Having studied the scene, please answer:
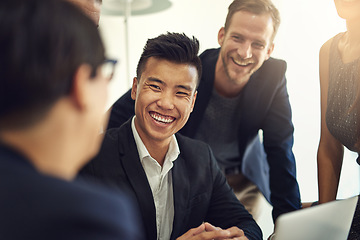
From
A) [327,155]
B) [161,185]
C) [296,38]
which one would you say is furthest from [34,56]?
[296,38]

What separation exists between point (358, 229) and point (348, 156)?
70.6 inches

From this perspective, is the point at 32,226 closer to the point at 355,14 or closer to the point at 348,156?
the point at 355,14

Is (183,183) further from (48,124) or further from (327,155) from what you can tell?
(48,124)

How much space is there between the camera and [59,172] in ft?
1.50

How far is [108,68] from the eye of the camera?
1.76ft

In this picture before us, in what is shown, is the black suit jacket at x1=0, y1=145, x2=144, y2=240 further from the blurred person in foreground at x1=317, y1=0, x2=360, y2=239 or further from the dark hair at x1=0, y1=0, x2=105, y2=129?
the blurred person in foreground at x1=317, y1=0, x2=360, y2=239

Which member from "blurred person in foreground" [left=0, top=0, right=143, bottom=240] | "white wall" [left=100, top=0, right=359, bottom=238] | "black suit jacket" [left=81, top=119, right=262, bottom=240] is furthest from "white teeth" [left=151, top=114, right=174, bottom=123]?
"white wall" [left=100, top=0, right=359, bottom=238]

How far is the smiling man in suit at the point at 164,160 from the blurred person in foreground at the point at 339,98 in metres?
0.47

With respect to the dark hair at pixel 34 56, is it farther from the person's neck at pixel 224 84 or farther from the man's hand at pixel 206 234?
the person's neck at pixel 224 84

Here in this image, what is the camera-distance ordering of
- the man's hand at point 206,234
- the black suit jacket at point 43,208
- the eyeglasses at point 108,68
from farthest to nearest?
the man's hand at point 206,234 → the eyeglasses at point 108,68 → the black suit jacket at point 43,208

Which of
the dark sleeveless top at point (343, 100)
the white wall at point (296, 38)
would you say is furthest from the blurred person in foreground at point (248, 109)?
the white wall at point (296, 38)

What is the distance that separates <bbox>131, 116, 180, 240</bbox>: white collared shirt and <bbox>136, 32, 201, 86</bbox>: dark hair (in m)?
0.25

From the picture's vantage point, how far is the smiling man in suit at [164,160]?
121 cm

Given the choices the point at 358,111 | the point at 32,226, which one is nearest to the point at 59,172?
the point at 32,226
